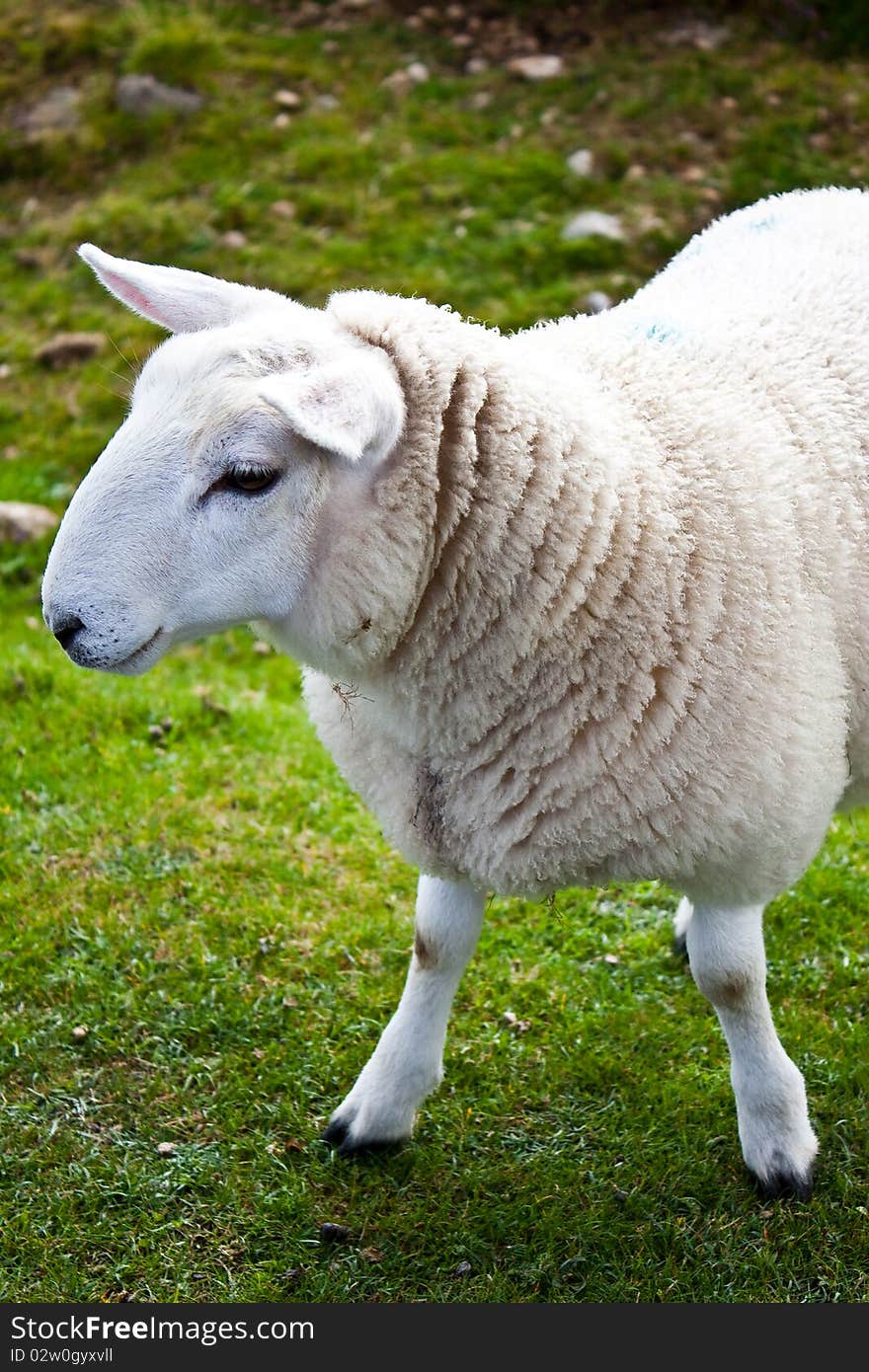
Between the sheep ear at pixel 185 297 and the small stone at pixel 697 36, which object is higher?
the sheep ear at pixel 185 297

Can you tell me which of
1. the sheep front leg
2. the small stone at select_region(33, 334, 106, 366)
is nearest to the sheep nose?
the sheep front leg

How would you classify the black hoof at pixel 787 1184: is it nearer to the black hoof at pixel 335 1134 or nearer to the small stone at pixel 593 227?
the black hoof at pixel 335 1134

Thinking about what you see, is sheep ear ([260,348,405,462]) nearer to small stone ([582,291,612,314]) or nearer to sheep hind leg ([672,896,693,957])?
sheep hind leg ([672,896,693,957])

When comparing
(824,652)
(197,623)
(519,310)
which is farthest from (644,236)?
(197,623)

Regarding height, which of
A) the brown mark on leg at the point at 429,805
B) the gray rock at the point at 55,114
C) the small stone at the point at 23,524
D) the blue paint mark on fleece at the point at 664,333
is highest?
the blue paint mark on fleece at the point at 664,333

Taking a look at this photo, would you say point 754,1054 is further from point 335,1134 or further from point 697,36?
point 697,36

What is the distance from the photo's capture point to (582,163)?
7.35m

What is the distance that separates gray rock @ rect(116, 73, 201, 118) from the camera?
7.95 meters

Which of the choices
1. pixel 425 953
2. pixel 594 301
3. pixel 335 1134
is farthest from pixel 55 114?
pixel 335 1134

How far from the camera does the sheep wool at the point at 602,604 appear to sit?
7.94 feet

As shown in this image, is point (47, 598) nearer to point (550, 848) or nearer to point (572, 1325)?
point (550, 848)

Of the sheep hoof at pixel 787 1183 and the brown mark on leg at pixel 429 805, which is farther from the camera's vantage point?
the sheep hoof at pixel 787 1183

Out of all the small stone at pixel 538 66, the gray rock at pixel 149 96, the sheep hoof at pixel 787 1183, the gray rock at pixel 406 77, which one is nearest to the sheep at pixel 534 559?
the sheep hoof at pixel 787 1183

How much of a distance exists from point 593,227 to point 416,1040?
4916mm
